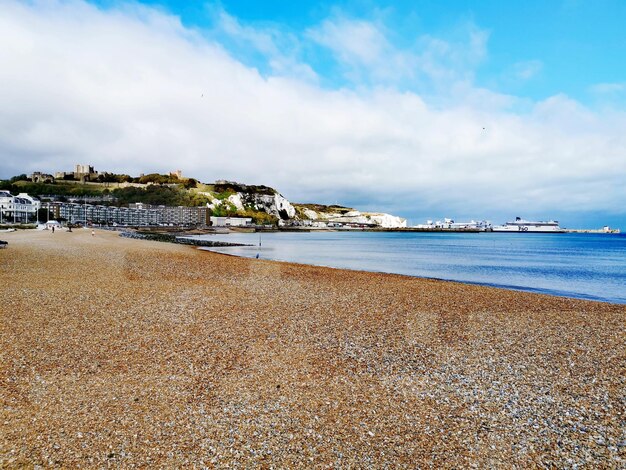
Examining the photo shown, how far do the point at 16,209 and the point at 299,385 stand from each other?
109m

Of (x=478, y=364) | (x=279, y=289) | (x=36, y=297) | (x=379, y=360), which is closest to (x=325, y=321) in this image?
(x=379, y=360)

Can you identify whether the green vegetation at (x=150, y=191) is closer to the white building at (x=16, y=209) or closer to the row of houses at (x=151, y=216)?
the row of houses at (x=151, y=216)

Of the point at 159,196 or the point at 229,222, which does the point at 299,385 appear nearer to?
the point at 229,222

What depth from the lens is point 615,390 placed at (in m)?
5.84

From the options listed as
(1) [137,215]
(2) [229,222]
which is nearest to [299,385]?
(2) [229,222]

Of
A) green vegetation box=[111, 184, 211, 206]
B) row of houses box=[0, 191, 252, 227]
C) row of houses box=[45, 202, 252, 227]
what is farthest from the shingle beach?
green vegetation box=[111, 184, 211, 206]

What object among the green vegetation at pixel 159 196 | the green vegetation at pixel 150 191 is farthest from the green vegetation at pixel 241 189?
the green vegetation at pixel 159 196

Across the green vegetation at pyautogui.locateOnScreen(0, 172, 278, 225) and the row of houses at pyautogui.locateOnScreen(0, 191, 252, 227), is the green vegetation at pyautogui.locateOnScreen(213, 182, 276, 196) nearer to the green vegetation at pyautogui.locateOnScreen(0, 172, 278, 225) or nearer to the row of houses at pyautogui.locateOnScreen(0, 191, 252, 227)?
the green vegetation at pyautogui.locateOnScreen(0, 172, 278, 225)

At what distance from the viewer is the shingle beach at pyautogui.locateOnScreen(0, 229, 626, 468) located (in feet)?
13.3

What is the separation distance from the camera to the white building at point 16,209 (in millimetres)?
86875

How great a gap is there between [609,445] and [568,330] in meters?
6.06

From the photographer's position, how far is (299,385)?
565cm

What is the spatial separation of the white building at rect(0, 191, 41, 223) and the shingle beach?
9831 cm

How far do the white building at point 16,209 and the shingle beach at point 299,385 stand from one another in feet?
323
